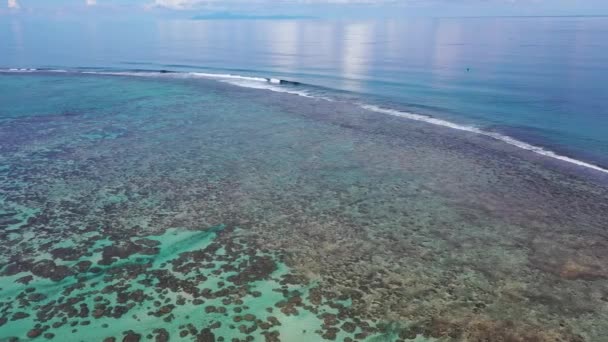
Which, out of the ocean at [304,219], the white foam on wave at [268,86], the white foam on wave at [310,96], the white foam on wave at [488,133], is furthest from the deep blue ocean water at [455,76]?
the white foam on wave at [268,86]

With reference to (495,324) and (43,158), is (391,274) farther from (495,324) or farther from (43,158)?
(43,158)

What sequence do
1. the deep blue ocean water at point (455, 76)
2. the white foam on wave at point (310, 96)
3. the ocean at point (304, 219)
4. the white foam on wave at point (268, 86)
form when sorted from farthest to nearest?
the white foam on wave at point (268, 86)
the deep blue ocean water at point (455, 76)
the white foam on wave at point (310, 96)
the ocean at point (304, 219)

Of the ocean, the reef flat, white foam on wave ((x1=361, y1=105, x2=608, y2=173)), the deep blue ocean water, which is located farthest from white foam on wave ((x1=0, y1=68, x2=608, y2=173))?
the reef flat

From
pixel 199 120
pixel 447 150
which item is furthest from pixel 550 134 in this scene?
pixel 199 120

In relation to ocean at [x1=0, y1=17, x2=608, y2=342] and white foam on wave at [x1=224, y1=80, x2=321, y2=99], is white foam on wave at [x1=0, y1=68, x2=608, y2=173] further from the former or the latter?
ocean at [x1=0, y1=17, x2=608, y2=342]

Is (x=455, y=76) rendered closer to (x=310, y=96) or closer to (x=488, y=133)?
(x=310, y=96)

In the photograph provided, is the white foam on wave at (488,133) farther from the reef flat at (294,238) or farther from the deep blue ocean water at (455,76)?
the reef flat at (294,238)

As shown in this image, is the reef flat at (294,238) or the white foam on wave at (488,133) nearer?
the reef flat at (294,238)
